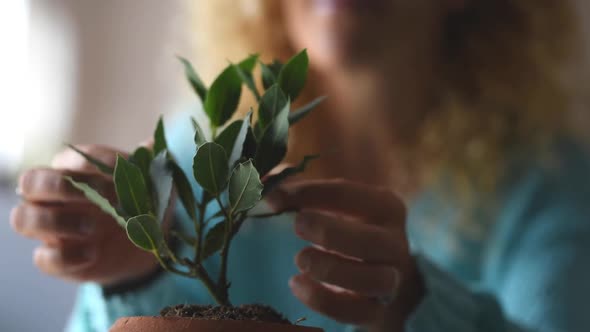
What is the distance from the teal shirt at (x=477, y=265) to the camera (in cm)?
65

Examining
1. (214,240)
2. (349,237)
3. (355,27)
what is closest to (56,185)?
(214,240)

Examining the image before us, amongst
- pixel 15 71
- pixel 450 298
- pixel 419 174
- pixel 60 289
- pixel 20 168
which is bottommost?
pixel 60 289

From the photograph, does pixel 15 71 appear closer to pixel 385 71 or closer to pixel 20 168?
pixel 20 168

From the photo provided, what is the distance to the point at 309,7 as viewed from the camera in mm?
1036

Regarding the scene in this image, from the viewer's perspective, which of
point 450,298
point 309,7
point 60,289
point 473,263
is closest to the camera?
point 450,298

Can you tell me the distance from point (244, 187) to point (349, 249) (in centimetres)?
15

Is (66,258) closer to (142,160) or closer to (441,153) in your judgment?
(142,160)

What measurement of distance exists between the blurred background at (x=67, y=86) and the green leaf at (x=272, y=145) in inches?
54.6

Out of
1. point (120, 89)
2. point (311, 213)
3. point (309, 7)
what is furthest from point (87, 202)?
point (120, 89)

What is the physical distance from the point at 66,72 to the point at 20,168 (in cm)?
40

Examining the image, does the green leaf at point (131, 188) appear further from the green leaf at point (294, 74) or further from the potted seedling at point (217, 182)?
the green leaf at point (294, 74)

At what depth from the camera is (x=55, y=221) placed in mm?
487

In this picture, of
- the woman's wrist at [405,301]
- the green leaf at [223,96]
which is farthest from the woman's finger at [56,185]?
the woman's wrist at [405,301]

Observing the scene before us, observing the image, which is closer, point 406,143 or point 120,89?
point 406,143
